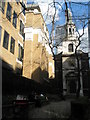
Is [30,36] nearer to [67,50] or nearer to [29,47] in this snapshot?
[29,47]

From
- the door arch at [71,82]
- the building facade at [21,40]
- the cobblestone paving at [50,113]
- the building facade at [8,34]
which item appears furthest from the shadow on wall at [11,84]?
the door arch at [71,82]

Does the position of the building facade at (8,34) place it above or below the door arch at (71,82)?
above

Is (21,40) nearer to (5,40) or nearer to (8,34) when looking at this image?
(8,34)

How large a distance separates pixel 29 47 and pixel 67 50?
20.4 m

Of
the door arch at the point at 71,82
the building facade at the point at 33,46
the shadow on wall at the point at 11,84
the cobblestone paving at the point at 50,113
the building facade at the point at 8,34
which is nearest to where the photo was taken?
the cobblestone paving at the point at 50,113

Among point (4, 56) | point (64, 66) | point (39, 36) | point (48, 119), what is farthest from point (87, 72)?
point (48, 119)

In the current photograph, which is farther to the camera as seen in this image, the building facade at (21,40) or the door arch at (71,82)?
the door arch at (71,82)

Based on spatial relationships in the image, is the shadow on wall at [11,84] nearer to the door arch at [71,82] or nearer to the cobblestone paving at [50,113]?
the cobblestone paving at [50,113]

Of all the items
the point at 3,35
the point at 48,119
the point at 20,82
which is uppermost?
the point at 3,35

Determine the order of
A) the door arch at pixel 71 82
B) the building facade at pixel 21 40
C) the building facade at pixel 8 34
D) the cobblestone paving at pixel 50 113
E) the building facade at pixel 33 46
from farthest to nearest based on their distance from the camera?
the door arch at pixel 71 82 → the building facade at pixel 33 46 → the building facade at pixel 21 40 → the building facade at pixel 8 34 → the cobblestone paving at pixel 50 113

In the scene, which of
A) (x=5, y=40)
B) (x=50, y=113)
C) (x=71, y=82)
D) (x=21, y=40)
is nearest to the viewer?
(x=50, y=113)

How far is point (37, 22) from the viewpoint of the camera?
1146 inches

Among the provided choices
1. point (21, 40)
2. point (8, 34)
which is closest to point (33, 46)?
point (21, 40)

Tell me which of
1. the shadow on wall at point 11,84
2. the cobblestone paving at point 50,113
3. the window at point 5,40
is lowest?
the cobblestone paving at point 50,113
